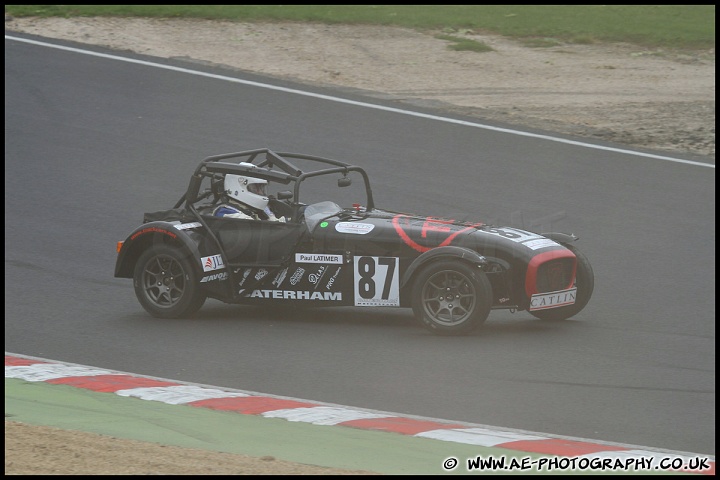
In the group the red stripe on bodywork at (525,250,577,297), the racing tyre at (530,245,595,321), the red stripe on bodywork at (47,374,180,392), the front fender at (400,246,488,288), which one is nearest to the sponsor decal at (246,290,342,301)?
the front fender at (400,246,488,288)

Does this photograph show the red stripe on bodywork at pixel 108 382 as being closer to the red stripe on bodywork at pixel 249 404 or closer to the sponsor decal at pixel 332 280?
the red stripe on bodywork at pixel 249 404

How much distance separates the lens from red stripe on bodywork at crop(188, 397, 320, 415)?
302 inches

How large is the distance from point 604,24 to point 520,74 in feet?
14.9

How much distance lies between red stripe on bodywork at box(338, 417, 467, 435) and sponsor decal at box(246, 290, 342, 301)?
2.57 metres

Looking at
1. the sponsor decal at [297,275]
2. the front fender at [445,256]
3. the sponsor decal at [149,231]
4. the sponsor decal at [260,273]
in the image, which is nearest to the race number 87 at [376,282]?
the front fender at [445,256]

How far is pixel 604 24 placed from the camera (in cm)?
2398

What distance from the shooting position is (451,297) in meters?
9.58

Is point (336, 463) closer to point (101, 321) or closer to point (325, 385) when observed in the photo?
point (325, 385)

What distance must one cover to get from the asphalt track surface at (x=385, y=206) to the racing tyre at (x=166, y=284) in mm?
144

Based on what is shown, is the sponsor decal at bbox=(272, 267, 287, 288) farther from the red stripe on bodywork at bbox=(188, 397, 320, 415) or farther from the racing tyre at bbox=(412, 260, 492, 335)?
the red stripe on bodywork at bbox=(188, 397, 320, 415)

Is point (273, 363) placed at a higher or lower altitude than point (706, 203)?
lower

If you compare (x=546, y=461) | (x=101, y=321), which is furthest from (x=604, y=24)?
(x=546, y=461)

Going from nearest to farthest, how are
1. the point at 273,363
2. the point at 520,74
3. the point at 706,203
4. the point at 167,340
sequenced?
the point at 273,363 → the point at 167,340 → the point at 706,203 → the point at 520,74

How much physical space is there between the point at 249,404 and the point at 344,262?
236cm
